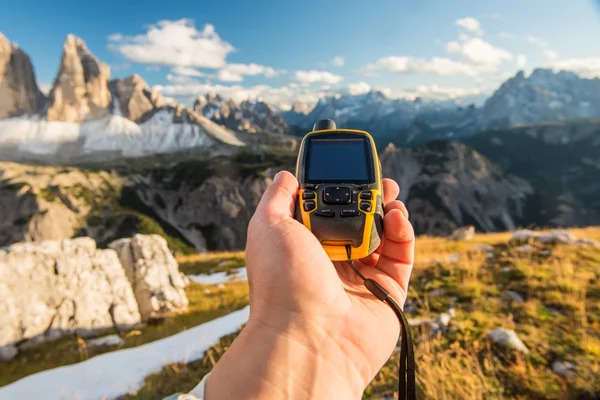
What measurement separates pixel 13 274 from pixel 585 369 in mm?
14989

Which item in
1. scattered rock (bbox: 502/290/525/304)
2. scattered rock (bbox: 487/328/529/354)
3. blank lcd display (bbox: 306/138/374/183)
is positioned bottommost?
scattered rock (bbox: 502/290/525/304)

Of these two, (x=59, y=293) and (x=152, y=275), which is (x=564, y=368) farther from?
(x=59, y=293)

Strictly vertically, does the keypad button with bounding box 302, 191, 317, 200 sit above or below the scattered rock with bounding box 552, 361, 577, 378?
above

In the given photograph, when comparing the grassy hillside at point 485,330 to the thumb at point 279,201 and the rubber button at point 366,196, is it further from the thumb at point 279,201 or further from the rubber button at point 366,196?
the thumb at point 279,201

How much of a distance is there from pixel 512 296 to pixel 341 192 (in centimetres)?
755

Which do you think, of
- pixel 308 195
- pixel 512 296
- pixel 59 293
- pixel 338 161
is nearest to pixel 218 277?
pixel 59 293

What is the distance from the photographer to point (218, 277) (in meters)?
18.9

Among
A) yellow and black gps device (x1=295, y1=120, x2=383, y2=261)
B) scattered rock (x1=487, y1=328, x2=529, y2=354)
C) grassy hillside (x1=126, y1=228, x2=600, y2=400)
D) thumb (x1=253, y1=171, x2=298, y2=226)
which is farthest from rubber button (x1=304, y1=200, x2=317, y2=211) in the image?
scattered rock (x1=487, y1=328, x2=529, y2=354)

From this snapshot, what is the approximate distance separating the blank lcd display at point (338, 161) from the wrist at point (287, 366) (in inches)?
101

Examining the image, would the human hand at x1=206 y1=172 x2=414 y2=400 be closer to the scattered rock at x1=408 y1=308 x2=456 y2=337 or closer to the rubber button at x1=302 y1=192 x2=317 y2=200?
the rubber button at x1=302 y1=192 x2=317 y2=200

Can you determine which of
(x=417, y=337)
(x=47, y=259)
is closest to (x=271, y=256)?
(x=417, y=337)

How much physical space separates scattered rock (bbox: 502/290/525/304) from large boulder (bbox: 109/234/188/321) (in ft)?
36.6

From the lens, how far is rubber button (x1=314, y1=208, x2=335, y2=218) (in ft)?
15.3

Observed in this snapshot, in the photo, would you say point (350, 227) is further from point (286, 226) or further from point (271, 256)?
point (271, 256)
